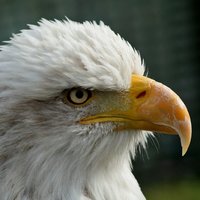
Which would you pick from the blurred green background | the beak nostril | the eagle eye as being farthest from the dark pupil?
the blurred green background

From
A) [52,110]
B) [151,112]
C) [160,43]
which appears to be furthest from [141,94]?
[160,43]

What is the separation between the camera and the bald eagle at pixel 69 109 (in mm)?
3805

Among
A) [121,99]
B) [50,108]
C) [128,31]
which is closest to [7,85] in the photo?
[50,108]

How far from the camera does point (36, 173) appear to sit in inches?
151

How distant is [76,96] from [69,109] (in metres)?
0.09

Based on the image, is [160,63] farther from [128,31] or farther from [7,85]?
[7,85]

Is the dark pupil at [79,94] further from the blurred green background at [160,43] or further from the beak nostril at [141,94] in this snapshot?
the blurred green background at [160,43]

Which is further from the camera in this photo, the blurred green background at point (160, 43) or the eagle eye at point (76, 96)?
the blurred green background at point (160, 43)

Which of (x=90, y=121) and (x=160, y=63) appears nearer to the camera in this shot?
(x=90, y=121)

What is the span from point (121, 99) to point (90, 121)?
20 cm

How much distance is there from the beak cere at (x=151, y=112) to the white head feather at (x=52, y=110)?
6cm

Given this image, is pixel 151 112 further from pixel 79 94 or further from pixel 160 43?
pixel 160 43

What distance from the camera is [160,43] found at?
9.57 meters

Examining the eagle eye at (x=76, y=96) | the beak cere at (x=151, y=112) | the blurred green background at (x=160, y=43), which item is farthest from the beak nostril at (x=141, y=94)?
the blurred green background at (x=160, y=43)
